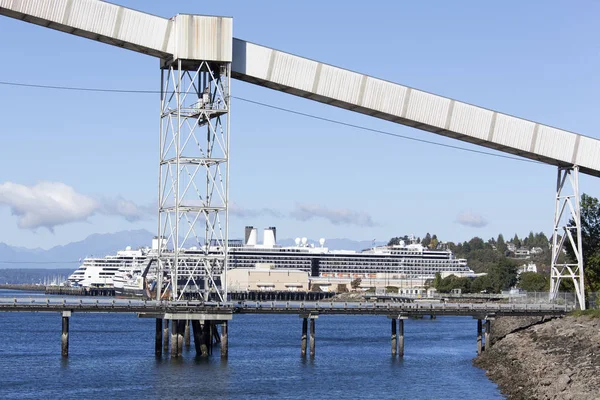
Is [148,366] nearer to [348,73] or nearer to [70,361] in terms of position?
[70,361]

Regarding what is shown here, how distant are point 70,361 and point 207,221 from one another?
11759 millimetres

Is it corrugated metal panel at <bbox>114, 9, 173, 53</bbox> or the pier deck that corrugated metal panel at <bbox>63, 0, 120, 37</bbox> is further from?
the pier deck

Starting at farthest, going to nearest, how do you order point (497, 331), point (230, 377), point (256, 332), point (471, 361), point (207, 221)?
point (256, 332), point (497, 331), point (471, 361), point (207, 221), point (230, 377)

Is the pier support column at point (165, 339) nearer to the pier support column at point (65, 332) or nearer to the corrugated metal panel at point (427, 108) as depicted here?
the pier support column at point (65, 332)

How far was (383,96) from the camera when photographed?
204 ft

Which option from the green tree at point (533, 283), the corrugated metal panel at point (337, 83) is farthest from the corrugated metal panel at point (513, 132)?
the green tree at point (533, 283)

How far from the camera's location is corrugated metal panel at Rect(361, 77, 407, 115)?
61.8m

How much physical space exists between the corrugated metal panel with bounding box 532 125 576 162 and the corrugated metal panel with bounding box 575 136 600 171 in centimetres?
52

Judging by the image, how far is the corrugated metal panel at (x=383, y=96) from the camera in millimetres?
61781

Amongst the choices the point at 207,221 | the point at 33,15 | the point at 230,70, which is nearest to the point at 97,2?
the point at 33,15

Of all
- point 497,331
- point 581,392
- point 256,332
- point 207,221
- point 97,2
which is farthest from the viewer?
point 256,332

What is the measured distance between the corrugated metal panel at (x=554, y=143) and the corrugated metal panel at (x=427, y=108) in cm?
663

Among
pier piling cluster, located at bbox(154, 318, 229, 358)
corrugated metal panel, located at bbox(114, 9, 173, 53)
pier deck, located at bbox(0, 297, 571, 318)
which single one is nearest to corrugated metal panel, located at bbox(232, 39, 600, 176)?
corrugated metal panel, located at bbox(114, 9, 173, 53)

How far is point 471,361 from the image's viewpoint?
2544 inches
